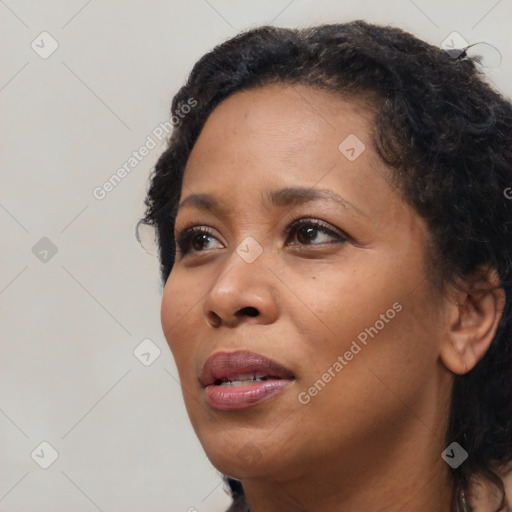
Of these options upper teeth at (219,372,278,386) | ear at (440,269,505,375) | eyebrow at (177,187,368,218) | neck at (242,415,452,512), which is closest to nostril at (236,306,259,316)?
upper teeth at (219,372,278,386)

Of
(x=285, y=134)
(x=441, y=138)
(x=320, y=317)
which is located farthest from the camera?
(x=441, y=138)

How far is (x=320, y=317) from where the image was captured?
2.07m

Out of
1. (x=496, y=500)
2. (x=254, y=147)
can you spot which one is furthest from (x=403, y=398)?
(x=254, y=147)

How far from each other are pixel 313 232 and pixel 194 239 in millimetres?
348

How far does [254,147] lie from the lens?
87.6 inches

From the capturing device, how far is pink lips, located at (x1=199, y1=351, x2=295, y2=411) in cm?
206

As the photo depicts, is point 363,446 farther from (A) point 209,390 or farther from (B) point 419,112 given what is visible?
(B) point 419,112

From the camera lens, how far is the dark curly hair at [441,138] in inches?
90.0

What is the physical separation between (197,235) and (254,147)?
27 cm

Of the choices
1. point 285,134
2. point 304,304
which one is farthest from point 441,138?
point 304,304

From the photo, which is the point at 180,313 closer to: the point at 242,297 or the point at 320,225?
the point at 242,297

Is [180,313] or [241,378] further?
[180,313]

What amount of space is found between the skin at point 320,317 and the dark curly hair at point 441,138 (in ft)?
0.16

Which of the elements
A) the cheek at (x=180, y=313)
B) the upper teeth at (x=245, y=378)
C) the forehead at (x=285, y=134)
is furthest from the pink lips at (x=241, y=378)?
the forehead at (x=285, y=134)
